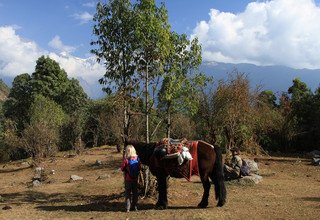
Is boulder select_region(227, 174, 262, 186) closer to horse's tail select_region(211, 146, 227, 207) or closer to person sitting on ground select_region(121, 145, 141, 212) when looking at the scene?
horse's tail select_region(211, 146, 227, 207)

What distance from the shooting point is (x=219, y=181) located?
10.4 m

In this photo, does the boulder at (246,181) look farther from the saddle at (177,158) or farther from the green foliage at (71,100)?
the green foliage at (71,100)

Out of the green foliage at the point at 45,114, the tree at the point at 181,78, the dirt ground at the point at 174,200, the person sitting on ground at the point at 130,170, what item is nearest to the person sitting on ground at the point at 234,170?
the dirt ground at the point at 174,200

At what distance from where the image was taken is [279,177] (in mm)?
17312

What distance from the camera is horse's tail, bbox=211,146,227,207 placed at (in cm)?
1038

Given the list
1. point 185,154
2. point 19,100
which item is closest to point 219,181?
point 185,154

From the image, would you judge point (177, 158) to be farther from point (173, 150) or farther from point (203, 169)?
point (203, 169)

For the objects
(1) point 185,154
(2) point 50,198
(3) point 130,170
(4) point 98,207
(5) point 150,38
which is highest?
(5) point 150,38

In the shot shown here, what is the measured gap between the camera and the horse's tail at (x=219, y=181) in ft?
34.0

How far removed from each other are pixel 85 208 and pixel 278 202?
549 centimetres

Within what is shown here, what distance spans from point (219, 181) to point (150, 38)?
451 centimetres

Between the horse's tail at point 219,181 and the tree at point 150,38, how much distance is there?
2532mm

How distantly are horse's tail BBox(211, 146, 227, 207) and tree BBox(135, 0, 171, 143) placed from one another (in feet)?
8.31

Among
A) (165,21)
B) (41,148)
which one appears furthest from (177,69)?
(41,148)
